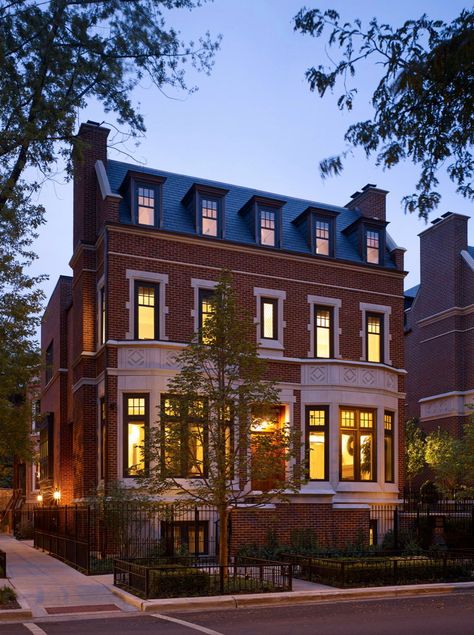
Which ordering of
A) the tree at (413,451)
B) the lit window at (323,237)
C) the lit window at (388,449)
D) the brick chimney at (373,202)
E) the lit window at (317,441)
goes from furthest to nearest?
the tree at (413,451)
the brick chimney at (373,202)
the lit window at (323,237)
the lit window at (388,449)
the lit window at (317,441)

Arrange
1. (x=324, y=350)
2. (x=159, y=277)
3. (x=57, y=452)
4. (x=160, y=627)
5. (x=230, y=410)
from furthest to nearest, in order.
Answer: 1. (x=57, y=452)
2. (x=324, y=350)
3. (x=159, y=277)
4. (x=230, y=410)
5. (x=160, y=627)

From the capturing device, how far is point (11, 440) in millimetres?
26562

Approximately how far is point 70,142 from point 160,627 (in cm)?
962

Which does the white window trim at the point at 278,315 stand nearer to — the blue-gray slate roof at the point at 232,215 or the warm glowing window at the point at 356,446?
the blue-gray slate roof at the point at 232,215

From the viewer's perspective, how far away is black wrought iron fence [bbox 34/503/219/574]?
81.1ft

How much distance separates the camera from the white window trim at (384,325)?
3278 centimetres

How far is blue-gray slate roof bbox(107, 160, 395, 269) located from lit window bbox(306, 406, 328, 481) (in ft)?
19.5

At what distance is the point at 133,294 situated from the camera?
28.8 m

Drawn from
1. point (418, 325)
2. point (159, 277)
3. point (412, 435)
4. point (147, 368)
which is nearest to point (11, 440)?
point (147, 368)

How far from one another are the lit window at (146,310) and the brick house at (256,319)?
0.04 metres

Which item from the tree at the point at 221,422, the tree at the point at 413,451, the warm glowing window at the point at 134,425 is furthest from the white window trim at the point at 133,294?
the tree at the point at 413,451

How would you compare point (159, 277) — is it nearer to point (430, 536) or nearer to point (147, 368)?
point (147, 368)

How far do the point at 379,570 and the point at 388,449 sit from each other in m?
11.0

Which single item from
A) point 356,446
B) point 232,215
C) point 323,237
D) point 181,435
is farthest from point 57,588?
point 323,237
